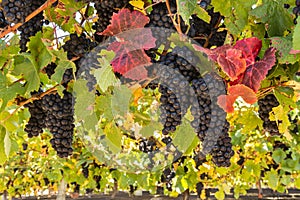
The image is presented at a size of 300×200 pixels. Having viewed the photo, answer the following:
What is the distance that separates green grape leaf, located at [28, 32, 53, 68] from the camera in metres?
1.53

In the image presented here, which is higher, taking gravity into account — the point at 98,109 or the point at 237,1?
the point at 237,1

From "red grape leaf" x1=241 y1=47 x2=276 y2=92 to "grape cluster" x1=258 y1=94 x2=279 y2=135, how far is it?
40cm

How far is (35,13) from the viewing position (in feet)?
5.16

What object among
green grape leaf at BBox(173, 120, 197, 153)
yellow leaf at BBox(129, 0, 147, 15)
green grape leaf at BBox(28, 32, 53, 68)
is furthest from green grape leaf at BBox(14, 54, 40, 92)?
green grape leaf at BBox(173, 120, 197, 153)

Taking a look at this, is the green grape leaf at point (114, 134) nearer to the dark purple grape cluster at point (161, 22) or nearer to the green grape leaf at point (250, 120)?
the dark purple grape cluster at point (161, 22)

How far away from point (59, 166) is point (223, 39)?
14.4 feet

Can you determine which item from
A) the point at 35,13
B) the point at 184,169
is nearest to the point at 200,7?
the point at 35,13

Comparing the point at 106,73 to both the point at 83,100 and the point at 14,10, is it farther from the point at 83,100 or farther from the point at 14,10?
the point at 14,10

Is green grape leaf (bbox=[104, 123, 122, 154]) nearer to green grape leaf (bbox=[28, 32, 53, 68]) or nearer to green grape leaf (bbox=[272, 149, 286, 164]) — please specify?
green grape leaf (bbox=[28, 32, 53, 68])

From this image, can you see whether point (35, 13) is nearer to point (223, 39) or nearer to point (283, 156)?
point (223, 39)

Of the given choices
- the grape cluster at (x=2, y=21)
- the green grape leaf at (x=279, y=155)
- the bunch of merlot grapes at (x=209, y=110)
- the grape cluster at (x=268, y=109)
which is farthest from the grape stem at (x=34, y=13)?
the green grape leaf at (x=279, y=155)

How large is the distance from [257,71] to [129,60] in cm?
38

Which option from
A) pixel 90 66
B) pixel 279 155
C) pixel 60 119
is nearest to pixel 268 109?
Answer: pixel 90 66

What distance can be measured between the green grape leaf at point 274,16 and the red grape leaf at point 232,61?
0.64 ft
